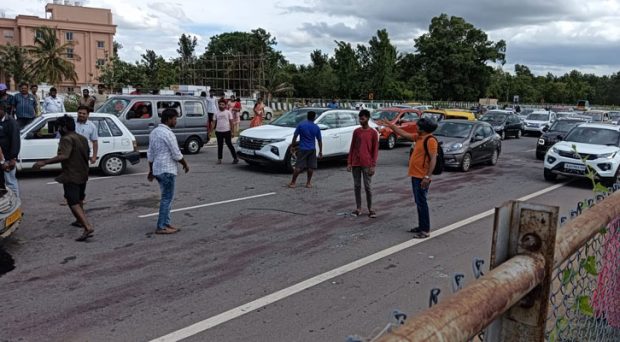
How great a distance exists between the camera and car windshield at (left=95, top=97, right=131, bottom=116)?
15.7 meters

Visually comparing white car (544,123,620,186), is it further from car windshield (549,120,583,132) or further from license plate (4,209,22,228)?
license plate (4,209,22,228)

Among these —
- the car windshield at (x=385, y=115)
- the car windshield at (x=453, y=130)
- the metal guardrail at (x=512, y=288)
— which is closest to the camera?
the metal guardrail at (x=512, y=288)

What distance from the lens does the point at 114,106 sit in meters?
15.8

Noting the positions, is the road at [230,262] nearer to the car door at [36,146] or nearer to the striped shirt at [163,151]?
the car door at [36,146]

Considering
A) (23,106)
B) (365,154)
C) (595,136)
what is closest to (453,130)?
(595,136)

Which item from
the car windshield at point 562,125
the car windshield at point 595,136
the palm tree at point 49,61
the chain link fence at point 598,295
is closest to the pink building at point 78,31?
the palm tree at point 49,61

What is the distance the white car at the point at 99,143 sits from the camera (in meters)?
11.7

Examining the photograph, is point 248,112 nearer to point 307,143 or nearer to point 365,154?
point 307,143

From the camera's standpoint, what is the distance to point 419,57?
233 feet

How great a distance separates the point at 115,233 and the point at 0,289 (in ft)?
7.57

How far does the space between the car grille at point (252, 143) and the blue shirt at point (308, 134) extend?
208 cm

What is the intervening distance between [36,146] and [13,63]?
61606 millimetres

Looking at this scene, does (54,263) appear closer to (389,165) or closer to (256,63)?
(389,165)

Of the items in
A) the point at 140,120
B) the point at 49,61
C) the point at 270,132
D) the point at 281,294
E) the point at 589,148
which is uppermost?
the point at 49,61
